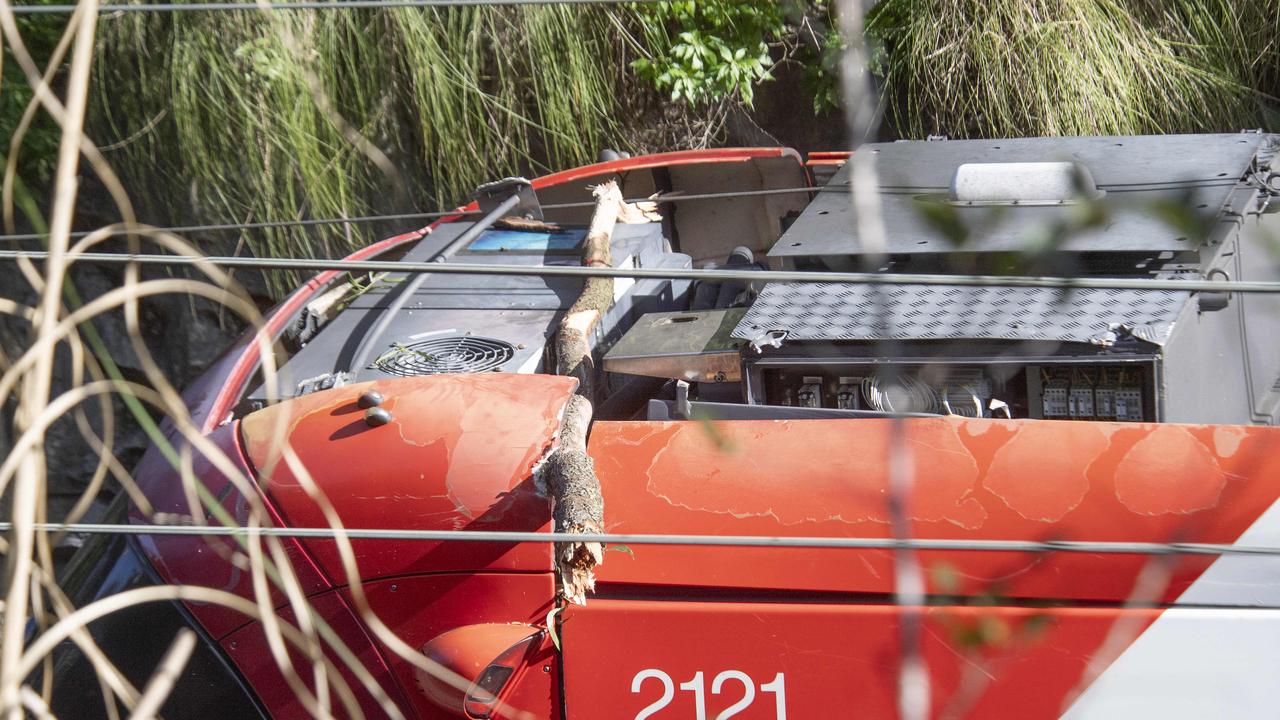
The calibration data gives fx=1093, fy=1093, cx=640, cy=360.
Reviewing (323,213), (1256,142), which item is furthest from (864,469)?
(323,213)

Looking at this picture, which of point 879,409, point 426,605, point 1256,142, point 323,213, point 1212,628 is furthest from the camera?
point 323,213

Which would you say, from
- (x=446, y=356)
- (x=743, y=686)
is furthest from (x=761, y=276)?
(x=446, y=356)

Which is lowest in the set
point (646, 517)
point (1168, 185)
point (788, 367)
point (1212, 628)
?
point (1212, 628)

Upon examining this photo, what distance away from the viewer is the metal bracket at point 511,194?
3.98m

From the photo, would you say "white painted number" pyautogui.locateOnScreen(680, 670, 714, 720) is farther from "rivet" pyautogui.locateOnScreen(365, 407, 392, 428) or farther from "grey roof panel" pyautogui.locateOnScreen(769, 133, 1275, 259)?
"grey roof panel" pyautogui.locateOnScreen(769, 133, 1275, 259)

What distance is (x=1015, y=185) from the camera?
2.80 meters

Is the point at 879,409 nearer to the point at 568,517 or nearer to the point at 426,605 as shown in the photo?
the point at 568,517

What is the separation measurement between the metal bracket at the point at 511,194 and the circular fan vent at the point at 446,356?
0.89 meters

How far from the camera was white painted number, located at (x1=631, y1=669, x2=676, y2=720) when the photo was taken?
2.22 metres

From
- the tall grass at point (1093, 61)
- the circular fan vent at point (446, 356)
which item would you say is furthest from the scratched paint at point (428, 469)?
the tall grass at point (1093, 61)

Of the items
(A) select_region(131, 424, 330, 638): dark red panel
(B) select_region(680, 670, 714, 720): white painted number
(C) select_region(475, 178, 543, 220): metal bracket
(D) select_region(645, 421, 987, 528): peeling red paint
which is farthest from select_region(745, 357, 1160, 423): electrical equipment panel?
(C) select_region(475, 178, 543, 220): metal bracket

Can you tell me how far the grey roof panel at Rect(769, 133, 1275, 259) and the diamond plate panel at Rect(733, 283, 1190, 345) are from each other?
131 mm

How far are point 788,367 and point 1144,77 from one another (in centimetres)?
360

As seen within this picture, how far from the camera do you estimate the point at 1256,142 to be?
3.15m
